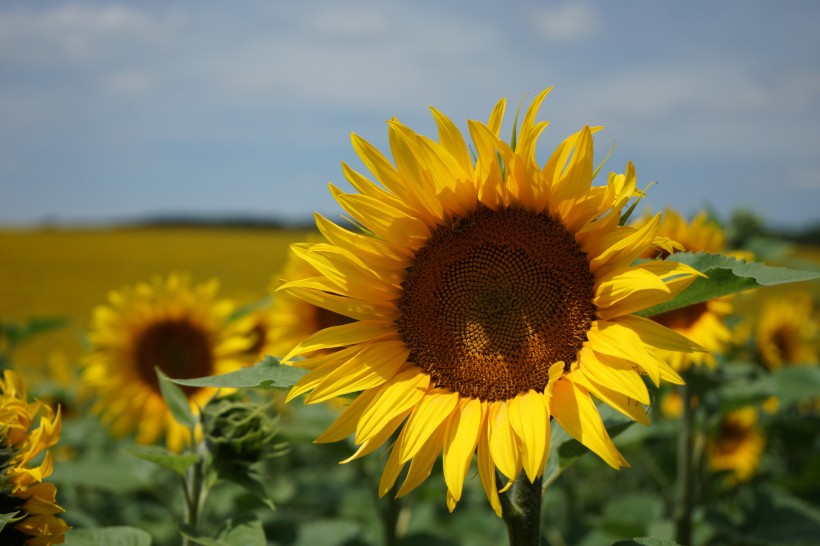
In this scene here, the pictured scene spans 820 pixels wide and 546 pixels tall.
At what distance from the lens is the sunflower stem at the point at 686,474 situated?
341cm

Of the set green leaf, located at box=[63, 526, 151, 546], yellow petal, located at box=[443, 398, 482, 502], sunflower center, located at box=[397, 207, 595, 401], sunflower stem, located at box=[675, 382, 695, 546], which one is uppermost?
sunflower center, located at box=[397, 207, 595, 401]

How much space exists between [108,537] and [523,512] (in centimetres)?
115

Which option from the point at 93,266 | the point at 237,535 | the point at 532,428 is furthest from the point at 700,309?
the point at 93,266

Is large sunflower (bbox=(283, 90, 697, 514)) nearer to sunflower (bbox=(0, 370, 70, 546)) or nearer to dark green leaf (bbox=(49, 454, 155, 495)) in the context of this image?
sunflower (bbox=(0, 370, 70, 546))

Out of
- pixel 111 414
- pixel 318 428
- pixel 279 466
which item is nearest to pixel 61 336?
pixel 279 466

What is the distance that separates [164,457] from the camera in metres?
2.05

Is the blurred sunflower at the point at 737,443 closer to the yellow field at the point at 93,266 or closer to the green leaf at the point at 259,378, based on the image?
the green leaf at the point at 259,378

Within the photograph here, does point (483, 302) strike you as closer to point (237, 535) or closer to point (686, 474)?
point (237, 535)

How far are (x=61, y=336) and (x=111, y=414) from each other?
14.0 m

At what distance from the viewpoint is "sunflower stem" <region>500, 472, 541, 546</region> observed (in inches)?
73.8

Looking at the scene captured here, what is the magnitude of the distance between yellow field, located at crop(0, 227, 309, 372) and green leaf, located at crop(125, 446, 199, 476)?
13.9m

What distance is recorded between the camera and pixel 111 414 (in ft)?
14.7

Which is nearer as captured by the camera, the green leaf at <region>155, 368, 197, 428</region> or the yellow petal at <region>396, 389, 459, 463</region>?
the yellow petal at <region>396, 389, 459, 463</region>

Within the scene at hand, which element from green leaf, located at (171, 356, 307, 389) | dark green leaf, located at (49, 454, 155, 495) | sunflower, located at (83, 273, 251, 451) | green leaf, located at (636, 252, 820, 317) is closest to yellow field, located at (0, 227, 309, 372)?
sunflower, located at (83, 273, 251, 451)
